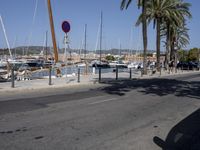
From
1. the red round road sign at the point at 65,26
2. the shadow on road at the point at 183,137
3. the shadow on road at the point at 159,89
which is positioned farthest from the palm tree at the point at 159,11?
the shadow on road at the point at 183,137

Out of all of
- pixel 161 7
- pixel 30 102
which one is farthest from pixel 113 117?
pixel 161 7

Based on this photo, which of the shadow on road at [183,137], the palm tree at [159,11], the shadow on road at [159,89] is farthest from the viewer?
the palm tree at [159,11]

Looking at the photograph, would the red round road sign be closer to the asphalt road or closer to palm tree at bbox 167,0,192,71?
the asphalt road

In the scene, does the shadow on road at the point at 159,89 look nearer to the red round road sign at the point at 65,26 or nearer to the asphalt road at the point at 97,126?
the asphalt road at the point at 97,126

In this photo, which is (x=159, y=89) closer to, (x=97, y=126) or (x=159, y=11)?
(x=97, y=126)

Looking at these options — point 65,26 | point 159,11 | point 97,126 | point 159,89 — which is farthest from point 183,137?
point 159,11

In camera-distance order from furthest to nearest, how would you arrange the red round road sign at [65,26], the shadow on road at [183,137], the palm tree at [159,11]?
1. the palm tree at [159,11]
2. the red round road sign at [65,26]
3. the shadow on road at [183,137]

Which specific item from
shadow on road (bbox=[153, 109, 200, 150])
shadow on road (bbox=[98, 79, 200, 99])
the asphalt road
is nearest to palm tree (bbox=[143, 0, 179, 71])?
shadow on road (bbox=[98, 79, 200, 99])

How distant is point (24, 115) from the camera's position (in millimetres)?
8461

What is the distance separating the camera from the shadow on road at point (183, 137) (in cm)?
572

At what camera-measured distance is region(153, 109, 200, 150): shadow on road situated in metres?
5.72

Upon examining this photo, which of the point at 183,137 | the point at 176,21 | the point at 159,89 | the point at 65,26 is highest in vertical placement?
the point at 176,21

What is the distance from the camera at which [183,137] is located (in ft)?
20.9

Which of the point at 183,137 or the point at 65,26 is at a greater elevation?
the point at 65,26
